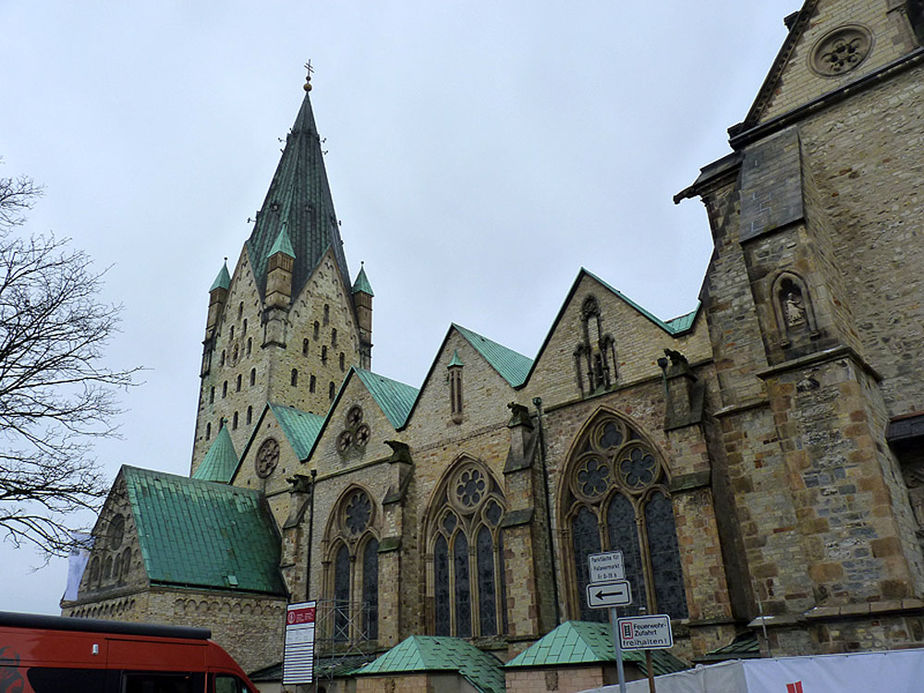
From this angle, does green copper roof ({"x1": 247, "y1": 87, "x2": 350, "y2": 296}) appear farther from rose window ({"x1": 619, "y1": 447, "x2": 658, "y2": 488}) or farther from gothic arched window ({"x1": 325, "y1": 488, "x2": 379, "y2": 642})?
rose window ({"x1": 619, "y1": 447, "x2": 658, "y2": 488})

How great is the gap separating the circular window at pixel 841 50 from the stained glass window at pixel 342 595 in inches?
755

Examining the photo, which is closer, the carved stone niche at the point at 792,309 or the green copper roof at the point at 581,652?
the carved stone niche at the point at 792,309

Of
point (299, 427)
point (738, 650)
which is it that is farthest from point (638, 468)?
point (299, 427)

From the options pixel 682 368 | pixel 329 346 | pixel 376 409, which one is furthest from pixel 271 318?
pixel 682 368

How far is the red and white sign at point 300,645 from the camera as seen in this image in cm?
1895

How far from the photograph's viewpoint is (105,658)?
9.22 metres

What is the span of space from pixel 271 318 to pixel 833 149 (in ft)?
103

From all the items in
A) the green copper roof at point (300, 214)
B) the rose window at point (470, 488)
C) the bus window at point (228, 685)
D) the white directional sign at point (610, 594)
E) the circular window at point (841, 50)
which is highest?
the green copper roof at point (300, 214)

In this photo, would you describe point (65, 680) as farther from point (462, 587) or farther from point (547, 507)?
point (462, 587)

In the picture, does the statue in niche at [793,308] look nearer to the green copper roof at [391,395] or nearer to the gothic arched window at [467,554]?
the gothic arched window at [467,554]

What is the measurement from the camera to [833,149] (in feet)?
44.9

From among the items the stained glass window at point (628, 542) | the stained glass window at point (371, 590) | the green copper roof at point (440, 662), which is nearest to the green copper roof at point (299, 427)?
the stained glass window at point (371, 590)

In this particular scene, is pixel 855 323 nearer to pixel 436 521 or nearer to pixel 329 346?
pixel 436 521

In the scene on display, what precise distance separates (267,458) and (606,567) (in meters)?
24.2
